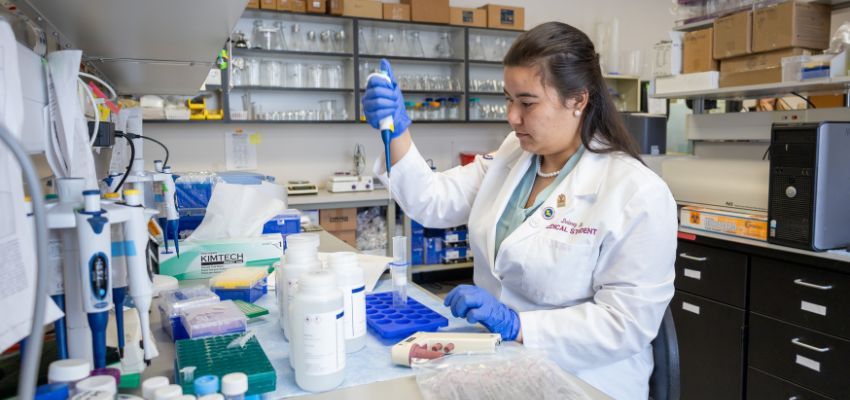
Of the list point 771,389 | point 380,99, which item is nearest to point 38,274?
point 380,99

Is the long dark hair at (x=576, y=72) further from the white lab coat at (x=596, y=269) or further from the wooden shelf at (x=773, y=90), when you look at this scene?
the wooden shelf at (x=773, y=90)

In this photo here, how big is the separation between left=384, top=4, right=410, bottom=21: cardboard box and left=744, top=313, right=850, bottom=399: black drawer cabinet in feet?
9.98

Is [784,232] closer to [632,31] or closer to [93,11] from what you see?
[93,11]

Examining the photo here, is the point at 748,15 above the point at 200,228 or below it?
above

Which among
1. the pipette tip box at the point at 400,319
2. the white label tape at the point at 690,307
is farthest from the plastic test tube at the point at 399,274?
the white label tape at the point at 690,307

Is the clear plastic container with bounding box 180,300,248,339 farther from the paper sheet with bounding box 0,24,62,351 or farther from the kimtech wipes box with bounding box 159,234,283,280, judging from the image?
the kimtech wipes box with bounding box 159,234,283,280

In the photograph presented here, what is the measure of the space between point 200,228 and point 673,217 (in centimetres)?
128

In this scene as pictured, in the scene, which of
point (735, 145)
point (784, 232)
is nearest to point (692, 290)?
point (784, 232)

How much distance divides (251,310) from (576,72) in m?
0.93

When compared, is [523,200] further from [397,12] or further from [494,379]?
[397,12]

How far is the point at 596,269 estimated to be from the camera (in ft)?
4.20

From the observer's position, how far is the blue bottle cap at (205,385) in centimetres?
73

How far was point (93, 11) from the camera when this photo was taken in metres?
1.07

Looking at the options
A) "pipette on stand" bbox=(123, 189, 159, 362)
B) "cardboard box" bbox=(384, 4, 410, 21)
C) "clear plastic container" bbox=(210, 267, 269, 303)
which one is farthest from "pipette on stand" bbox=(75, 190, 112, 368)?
"cardboard box" bbox=(384, 4, 410, 21)
